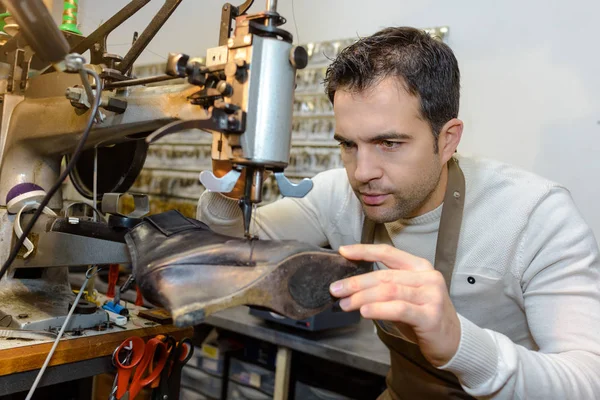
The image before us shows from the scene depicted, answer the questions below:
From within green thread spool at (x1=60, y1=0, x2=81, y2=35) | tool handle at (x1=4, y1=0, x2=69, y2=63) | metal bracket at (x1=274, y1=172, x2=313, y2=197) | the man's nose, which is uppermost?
green thread spool at (x1=60, y1=0, x2=81, y2=35)

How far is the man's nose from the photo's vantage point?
0.96 meters

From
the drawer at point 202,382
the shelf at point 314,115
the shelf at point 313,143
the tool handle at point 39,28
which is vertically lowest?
the drawer at point 202,382

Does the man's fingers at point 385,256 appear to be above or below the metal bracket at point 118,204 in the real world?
below

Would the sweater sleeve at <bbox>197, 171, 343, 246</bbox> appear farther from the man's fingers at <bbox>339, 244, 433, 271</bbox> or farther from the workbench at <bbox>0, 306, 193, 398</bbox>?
the man's fingers at <bbox>339, 244, 433, 271</bbox>

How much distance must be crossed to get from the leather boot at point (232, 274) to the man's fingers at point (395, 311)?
0.05 meters

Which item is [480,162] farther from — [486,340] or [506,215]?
[486,340]

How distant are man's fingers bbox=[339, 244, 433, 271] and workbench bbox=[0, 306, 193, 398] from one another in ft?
1.54

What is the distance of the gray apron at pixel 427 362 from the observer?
104 cm

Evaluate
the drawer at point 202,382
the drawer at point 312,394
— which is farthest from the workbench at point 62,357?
the drawer at point 202,382

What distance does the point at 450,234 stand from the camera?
3.45ft

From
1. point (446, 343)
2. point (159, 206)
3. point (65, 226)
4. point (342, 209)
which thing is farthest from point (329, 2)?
point (446, 343)

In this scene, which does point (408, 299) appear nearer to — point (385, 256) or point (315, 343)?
point (385, 256)

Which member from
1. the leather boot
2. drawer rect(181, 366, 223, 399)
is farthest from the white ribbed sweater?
drawer rect(181, 366, 223, 399)

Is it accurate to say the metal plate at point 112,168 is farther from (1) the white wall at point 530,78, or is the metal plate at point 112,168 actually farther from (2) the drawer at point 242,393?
(1) the white wall at point 530,78
